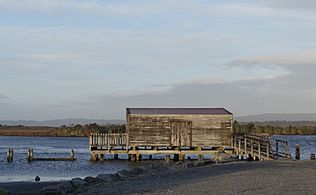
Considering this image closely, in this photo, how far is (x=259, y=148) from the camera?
4019cm

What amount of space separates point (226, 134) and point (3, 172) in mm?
19035

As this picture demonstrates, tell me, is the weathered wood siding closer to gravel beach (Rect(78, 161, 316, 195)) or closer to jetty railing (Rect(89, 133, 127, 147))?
jetty railing (Rect(89, 133, 127, 147))

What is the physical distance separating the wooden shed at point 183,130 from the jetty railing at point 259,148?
1.91 meters

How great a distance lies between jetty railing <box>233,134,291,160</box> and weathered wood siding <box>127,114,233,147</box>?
6.12 feet

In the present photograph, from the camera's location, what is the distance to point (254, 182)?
23.0 metres

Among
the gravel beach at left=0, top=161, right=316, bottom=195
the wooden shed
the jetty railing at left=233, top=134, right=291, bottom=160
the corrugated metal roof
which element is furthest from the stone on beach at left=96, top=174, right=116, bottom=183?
the corrugated metal roof

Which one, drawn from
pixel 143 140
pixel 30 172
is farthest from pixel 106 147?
pixel 30 172

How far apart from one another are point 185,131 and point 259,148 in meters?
14.6

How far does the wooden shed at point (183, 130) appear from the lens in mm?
53562

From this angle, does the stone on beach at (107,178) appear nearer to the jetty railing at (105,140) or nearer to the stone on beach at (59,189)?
the stone on beach at (59,189)

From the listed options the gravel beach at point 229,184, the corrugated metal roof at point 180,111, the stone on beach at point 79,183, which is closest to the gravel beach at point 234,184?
the gravel beach at point 229,184

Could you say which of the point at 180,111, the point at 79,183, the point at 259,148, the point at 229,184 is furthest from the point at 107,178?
the point at 180,111

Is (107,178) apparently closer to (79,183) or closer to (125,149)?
(79,183)

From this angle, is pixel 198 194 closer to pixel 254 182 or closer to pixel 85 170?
pixel 254 182
